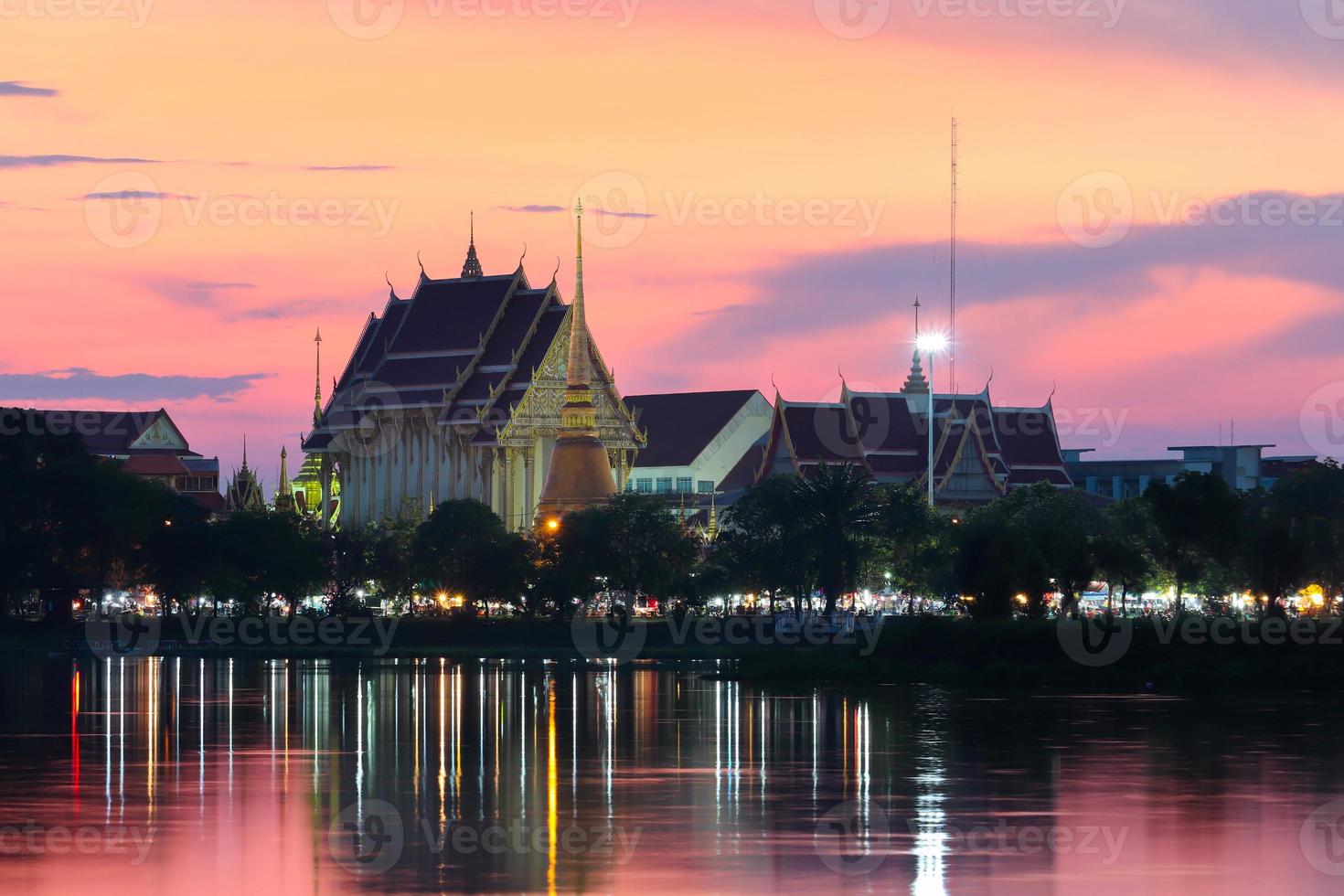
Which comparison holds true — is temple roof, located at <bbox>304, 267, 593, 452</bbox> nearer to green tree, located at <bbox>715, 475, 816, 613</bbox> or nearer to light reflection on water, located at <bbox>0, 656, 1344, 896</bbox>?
green tree, located at <bbox>715, 475, 816, 613</bbox>

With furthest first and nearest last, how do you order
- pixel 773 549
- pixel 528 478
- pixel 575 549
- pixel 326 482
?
1. pixel 326 482
2. pixel 528 478
3. pixel 575 549
4. pixel 773 549

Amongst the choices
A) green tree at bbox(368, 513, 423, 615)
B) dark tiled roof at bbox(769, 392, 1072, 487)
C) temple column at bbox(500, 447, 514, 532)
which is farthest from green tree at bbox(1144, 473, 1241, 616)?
temple column at bbox(500, 447, 514, 532)

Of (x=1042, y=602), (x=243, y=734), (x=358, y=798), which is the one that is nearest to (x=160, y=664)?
(x=1042, y=602)

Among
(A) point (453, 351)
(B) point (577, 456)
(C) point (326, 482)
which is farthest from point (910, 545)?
(C) point (326, 482)

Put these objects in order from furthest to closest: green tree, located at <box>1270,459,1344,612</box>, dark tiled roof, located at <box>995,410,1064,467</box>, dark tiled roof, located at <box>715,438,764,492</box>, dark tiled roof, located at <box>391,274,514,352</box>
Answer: dark tiled roof, located at <box>995,410,1064,467</box>, dark tiled roof, located at <box>715,438,764,492</box>, dark tiled roof, located at <box>391,274,514,352</box>, green tree, located at <box>1270,459,1344,612</box>

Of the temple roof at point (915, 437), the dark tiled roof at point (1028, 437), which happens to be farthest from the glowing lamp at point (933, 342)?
the dark tiled roof at point (1028, 437)

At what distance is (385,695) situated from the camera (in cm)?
7200

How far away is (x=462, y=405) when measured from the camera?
561ft

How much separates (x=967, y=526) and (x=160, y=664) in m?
38.6

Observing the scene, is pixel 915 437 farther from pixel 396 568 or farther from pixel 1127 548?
pixel 1127 548

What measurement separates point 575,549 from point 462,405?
197ft

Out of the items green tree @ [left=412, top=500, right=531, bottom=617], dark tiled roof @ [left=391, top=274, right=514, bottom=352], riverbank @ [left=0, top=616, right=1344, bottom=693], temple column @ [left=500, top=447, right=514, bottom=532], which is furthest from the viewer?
dark tiled roof @ [left=391, top=274, right=514, bottom=352]

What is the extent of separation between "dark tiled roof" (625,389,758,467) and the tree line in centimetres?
5415

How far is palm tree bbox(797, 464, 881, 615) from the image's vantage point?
10475 centimetres
